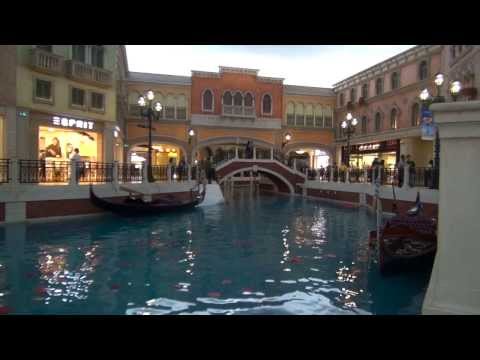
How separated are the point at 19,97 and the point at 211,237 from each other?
913 cm

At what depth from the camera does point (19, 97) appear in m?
14.0

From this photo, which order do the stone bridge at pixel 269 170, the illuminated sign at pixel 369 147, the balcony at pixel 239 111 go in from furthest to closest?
the balcony at pixel 239 111 → the illuminated sign at pixel 369 147 → the stone bridge at pixel 269 170

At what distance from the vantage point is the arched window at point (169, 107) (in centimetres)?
2672

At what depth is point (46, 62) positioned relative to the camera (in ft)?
47.8

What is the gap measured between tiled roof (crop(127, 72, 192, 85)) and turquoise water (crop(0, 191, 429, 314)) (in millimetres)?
16278

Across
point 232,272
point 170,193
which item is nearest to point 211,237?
point 232,272

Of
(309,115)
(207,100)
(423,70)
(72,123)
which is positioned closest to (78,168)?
(72,123)

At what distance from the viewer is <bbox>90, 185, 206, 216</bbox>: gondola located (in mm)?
12828

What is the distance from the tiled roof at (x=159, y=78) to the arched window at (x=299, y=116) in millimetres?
8324

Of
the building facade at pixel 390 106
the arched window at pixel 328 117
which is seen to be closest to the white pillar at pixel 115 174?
the building facade at pixel 390 106

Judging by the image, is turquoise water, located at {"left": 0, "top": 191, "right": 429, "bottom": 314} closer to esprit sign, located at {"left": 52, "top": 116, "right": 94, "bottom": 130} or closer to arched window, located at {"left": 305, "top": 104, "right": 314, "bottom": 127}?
esprit sign, located at {"left": 52, "top": 116, "right": 94, "bottom": 130}

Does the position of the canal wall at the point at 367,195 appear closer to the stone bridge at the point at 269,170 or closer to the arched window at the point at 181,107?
the stone bridge at the point at 269,170

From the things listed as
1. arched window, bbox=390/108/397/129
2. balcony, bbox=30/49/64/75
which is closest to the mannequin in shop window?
balcony, bbox=30/49/64/75
